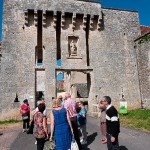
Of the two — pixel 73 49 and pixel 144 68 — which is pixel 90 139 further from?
pixel 144 68

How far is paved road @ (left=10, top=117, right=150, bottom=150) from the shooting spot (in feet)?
25.0

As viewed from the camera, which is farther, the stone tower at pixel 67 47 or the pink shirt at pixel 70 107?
the stone tower at pixel 67 47

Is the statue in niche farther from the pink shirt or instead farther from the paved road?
the pink shirt

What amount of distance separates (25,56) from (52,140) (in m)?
11.5

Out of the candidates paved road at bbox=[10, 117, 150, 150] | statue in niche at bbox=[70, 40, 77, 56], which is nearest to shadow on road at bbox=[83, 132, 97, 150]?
paved road at bbox=[10, 117, 150, 150]

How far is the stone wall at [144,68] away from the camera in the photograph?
57.4ft

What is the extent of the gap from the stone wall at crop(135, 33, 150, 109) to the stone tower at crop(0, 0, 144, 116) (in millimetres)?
420

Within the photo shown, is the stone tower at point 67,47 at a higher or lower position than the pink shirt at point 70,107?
higher

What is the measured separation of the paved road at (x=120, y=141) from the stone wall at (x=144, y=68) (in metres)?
7.85

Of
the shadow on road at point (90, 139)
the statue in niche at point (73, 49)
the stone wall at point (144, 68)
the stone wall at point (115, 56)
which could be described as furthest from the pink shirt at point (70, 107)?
the stone wall at point (144, 68)

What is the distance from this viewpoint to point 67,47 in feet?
56.2

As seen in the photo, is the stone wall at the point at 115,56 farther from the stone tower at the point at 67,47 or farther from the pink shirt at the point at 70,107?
the pink shirt at the point at 70,107

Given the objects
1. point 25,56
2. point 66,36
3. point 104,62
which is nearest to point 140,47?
point 104,62

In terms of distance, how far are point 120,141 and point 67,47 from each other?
10103mm
